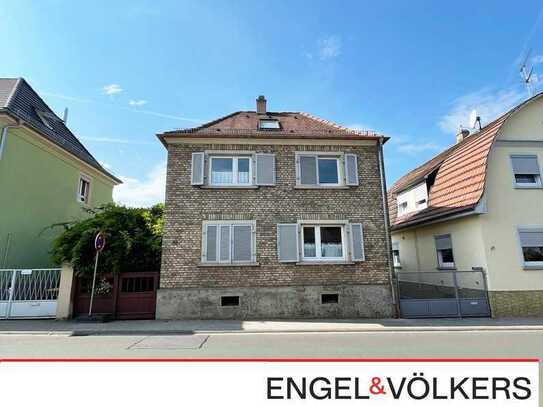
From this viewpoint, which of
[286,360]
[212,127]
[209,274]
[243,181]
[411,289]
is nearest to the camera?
[286,360]

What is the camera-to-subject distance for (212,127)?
12.8 m

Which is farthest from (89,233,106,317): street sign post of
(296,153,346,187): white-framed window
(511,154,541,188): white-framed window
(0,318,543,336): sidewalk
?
(511,154,541,188): white-framed window

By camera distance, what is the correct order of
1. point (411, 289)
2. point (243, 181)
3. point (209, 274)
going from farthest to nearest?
1. point (411, 289)
2. point (243, 181)
3. point (209, 274)

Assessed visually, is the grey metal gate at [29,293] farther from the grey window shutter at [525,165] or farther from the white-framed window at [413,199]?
the grey window shutter at [525,165]

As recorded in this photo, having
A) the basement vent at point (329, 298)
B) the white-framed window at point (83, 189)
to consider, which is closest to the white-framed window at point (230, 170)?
the basement vent at point (329, 298)

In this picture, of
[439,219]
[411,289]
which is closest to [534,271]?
[439,219]

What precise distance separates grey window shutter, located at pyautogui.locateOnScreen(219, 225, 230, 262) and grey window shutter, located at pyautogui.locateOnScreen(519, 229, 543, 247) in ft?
36.2

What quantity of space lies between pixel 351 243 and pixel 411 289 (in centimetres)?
546

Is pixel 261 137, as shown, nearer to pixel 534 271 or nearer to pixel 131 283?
pixel 131 283

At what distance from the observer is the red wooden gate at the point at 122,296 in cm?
1065

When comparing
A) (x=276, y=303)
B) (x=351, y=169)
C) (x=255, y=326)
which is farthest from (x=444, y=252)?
(x=255, y=326)

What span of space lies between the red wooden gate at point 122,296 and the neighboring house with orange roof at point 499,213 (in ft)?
39.1

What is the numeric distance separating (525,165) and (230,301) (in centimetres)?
1293

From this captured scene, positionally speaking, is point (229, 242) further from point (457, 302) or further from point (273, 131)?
point (457, 302)
